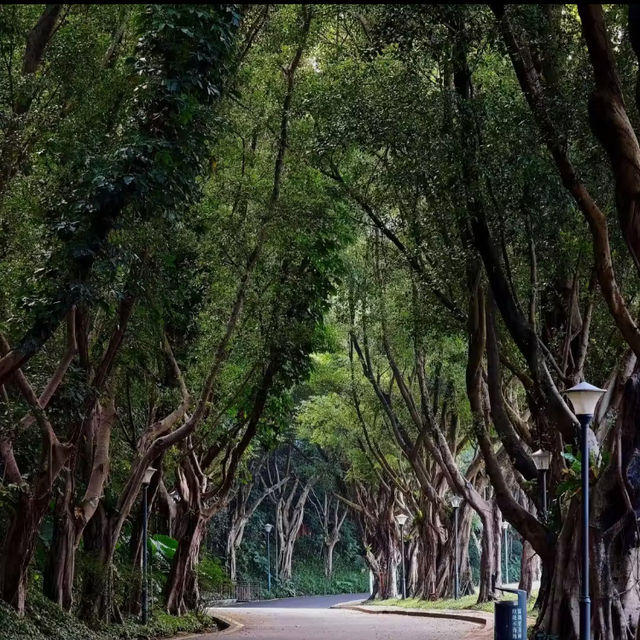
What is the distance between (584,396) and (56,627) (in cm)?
916

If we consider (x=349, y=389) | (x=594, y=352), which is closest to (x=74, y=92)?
(x=594, y=352)

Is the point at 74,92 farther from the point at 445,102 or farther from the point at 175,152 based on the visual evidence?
the point at 445,102

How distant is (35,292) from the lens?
11867mm

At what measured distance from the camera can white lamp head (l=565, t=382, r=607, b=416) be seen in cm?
1118

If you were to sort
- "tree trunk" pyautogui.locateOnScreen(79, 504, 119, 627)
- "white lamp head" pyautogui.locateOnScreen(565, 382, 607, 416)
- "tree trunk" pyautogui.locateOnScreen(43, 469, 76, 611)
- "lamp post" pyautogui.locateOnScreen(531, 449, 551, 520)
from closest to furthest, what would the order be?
"white lamp head" pyautogui.locateOnScreen(565, 382, 607, 416), "lamp post" pyautogui.locateOnScreen(531, 449, 551, 520), "tree trunk" pyautogui.locateOnScreen(43, 469, 76, 611), "tree trunk" pyautogui.locateOnScreen(79, 504, 119, 627)

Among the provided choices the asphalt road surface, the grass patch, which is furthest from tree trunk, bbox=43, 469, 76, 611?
the grass patch

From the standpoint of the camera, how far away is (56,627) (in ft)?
50.9

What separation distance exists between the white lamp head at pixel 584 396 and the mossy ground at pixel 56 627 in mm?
8436

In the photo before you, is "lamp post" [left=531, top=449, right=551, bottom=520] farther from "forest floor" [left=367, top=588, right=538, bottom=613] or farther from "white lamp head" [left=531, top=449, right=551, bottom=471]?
"forest floor" [left=367, top=588, right=538, bottom=613]

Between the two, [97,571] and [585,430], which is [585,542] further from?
[97,571]

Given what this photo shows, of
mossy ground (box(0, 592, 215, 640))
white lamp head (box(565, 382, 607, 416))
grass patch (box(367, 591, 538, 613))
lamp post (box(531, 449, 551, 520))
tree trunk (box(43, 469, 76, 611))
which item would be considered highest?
white lamp head (box(565, 382, 607, 416))

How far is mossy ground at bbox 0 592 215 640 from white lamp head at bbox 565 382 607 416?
332 inches

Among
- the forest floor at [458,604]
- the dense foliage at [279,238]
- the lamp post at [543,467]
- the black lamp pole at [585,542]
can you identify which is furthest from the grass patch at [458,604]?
the black lamp pole at [585,542]

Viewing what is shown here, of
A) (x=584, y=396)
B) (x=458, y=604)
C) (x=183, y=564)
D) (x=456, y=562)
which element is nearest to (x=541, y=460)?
(x=584, y=396)
